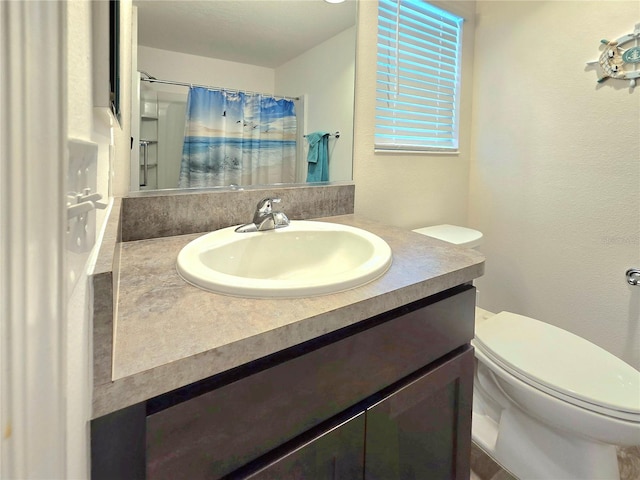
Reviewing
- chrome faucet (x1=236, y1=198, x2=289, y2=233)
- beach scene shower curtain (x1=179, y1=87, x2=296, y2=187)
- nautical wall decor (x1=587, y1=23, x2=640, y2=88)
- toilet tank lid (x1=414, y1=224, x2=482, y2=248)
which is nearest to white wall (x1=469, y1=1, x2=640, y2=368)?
nautical wall decor (x1=587, y1=23, x2=640, y2=88)

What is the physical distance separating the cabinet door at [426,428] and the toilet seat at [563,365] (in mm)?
353

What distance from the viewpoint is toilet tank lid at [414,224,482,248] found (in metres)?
1.46

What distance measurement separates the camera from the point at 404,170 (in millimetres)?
1632

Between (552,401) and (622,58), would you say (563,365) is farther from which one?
(622,58)

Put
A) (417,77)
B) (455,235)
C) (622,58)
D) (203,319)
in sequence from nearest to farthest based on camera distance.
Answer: (203,319) < (622,58) < (455,235) < (417,77)

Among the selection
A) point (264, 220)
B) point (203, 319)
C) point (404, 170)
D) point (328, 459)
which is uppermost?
point (404, 170)

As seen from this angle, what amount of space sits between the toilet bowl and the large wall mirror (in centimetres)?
87

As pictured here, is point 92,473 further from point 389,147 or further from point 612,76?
point 612,76

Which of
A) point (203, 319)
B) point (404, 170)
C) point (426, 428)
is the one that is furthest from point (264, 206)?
point (404, 170)

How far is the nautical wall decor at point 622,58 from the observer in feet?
4.31

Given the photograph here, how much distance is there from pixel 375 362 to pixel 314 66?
1058 mm

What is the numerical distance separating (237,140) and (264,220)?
0.33 metres

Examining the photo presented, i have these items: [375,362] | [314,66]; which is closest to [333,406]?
[375,362]

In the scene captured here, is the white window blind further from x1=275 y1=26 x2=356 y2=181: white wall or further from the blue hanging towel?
the blue hanging towel
